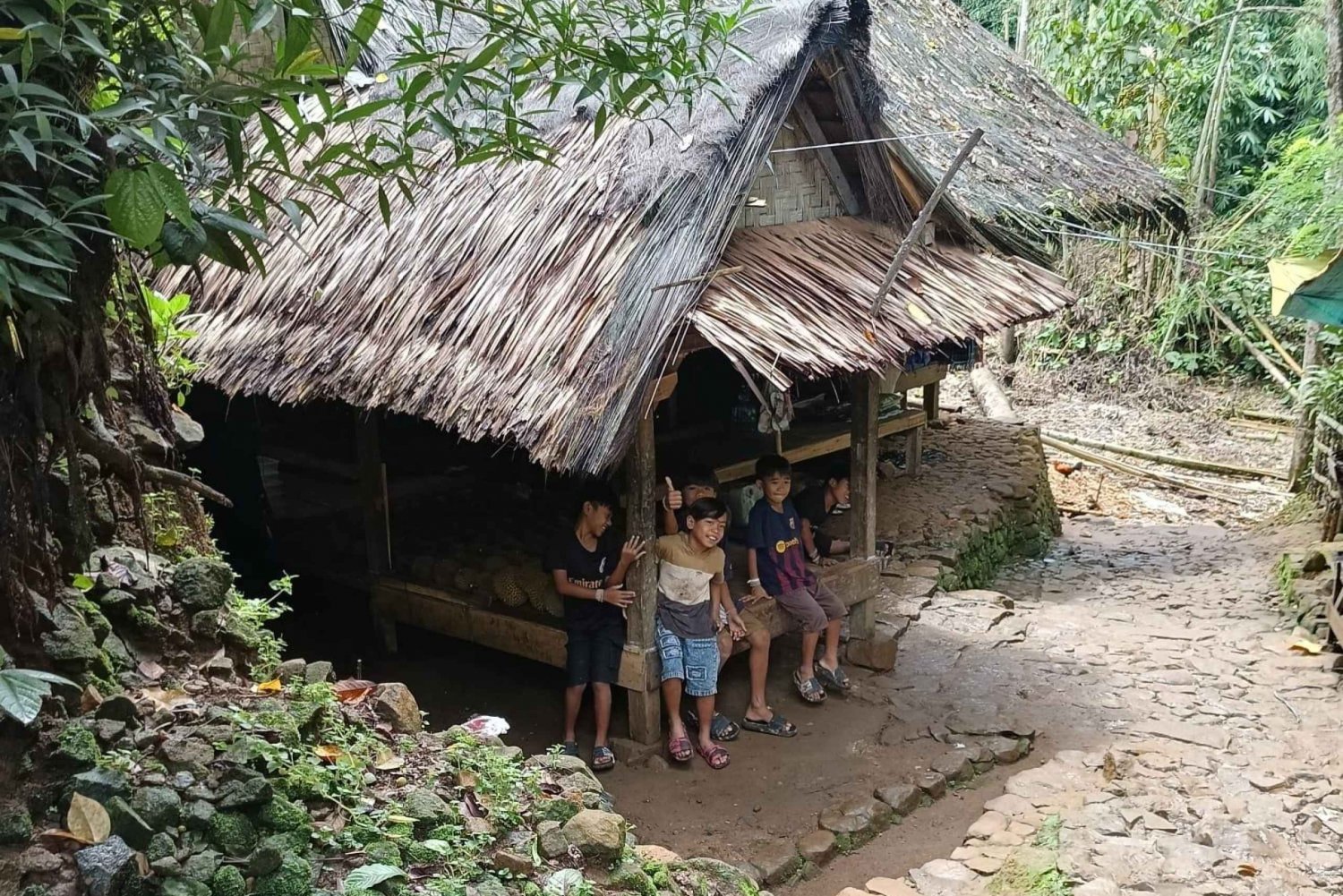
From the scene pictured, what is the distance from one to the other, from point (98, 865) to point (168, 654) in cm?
115

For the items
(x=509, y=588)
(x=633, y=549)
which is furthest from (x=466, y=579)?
(x=633, y=549)

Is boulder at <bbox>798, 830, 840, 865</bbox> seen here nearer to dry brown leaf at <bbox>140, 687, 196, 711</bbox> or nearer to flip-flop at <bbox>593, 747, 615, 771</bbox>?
flip-flop at <bbox>593, 747, 615, 771</bbox>

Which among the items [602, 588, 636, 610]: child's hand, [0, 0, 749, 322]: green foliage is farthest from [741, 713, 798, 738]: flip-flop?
[0, 0, 749, 322]: green foliage

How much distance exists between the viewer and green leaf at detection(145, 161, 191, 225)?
6.93 feet

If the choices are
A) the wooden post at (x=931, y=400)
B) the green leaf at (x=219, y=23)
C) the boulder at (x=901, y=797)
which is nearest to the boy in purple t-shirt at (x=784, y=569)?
the boulder at (x=901, y=797)

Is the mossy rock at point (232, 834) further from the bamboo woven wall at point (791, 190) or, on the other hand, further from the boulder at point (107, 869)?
the bamboo woven wall at point (791, 190)

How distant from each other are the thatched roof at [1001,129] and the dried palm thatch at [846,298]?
100 inches

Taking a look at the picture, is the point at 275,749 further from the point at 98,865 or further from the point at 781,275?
the point at 781,275

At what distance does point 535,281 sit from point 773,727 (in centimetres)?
266

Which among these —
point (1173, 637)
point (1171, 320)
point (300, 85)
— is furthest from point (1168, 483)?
point (300, 85)

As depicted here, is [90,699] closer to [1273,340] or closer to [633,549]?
[633,549]

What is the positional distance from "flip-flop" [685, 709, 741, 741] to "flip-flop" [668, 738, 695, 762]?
0.22 metres

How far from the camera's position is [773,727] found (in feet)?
20.9

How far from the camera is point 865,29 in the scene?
5973mm
